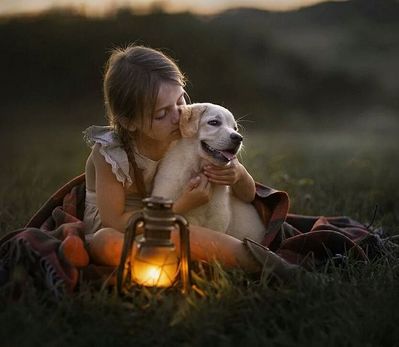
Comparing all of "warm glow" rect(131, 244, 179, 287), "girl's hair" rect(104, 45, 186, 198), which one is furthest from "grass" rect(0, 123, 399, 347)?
"girl's hair" rect(104, 45, 186, 198)

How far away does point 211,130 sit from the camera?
3662mm

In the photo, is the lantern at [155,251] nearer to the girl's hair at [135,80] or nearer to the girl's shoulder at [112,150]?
the girl's shoulder at [112,150]

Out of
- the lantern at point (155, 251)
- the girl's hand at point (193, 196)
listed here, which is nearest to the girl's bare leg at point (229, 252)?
the girl's hand at point (193, 196)

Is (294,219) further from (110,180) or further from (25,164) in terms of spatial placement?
(25,164)

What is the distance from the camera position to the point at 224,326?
9.50 ft

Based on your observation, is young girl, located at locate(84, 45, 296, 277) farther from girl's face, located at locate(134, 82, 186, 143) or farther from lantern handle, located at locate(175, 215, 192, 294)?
lantern handle, located at locate(175, 215, 192, 294)

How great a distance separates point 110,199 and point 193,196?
41cm

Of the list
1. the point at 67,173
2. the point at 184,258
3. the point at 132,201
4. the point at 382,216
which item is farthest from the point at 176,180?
the point at 67,173

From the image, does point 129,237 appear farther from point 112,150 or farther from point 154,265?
point 112,150

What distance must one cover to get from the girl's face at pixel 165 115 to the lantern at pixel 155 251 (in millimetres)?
827

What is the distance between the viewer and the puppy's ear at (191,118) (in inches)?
146

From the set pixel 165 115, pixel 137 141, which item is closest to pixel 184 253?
pixel 165 115

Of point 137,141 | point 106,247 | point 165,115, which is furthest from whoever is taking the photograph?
point 137,141

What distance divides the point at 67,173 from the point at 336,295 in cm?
360
